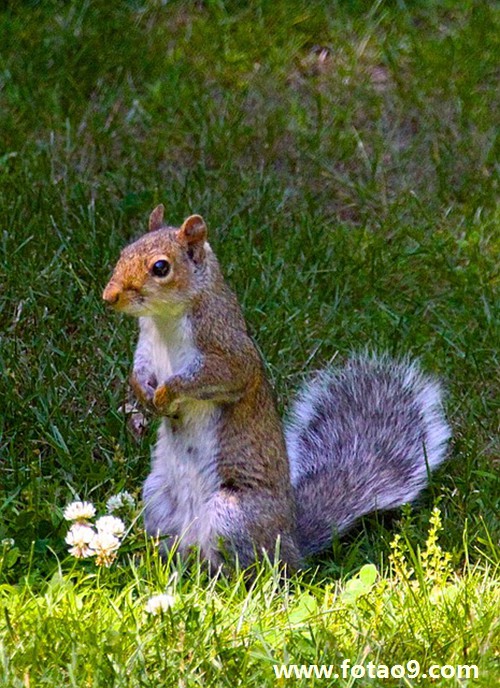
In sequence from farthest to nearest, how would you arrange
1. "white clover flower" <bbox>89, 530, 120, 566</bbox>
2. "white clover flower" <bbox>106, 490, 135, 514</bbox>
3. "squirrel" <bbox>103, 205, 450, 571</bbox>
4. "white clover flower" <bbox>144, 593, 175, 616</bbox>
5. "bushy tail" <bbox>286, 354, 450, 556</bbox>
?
"bushy tail" <bbox>286, 354, 450, 556</bbox> < "white clover flower" <bbox>106, 490, 135, 514</bbox> < "squirrel" <bbox>103, 205, 450, 571</bbox> < "white clover flower" <bbox>89, 530, 120, 566</bbox> < "white clover flower" <bbox>144, 593, 175, 616</bbox>

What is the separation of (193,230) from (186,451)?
51 centimetres

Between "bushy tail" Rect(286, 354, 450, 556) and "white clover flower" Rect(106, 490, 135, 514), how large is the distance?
42cm

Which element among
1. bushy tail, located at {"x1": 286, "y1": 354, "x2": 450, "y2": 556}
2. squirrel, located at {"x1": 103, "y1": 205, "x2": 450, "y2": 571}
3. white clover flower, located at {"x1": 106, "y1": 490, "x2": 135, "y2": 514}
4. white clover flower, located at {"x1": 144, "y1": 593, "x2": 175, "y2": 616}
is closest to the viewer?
white clover flower, located at {"x1": 144, "y1": 593, "x2": 175, "y2": 616}

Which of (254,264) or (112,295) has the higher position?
(112,295)

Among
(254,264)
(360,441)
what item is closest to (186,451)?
(360,441)

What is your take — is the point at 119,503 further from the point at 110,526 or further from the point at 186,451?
the point at 110,526

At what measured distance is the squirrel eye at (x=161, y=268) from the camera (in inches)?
114

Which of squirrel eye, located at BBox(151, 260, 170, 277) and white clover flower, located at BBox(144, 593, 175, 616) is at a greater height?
squirrel eye, located at BBox(151, 260, 170, 277)

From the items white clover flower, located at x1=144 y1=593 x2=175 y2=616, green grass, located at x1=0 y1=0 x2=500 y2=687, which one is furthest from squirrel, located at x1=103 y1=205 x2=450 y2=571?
white clover flower, located at x1=144 y1=593 x2=175 y2=616

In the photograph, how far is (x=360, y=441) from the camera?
3.55 m

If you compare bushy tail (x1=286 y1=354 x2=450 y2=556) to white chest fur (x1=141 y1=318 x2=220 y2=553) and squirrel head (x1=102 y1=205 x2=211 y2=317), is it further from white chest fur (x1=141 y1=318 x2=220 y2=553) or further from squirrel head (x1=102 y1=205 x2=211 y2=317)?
squirrel head (x1=102 y1=205 x2=211 y2=317)

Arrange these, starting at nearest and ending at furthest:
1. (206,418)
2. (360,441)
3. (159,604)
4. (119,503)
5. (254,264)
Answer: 1. (159,604)
2. (206,418)
3. (119,503)
4. (360,441)
5. (254,264)

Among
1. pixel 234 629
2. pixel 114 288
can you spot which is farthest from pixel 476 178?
pixel 234 629

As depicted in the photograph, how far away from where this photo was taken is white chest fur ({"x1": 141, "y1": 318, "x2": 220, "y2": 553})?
10.0 feet
